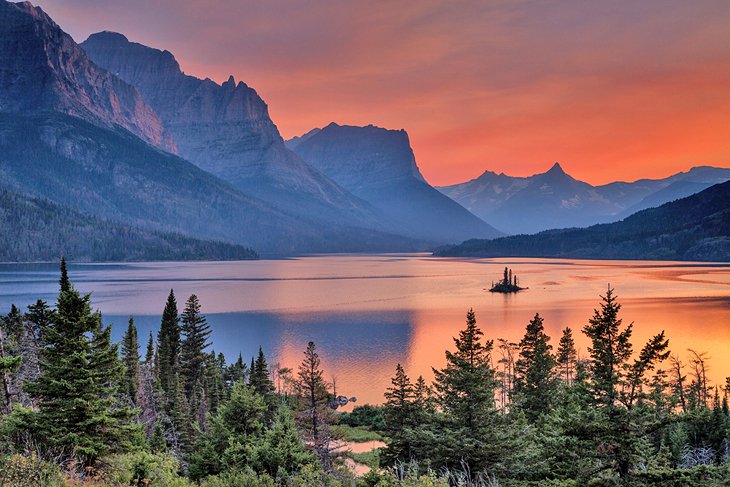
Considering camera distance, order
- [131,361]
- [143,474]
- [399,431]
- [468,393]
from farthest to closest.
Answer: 1. [131,361]
2. [399,431]
3. [468,393]
4. [143,474]

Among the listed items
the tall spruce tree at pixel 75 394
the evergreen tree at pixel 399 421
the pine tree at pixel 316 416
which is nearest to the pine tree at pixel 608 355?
the evergreen tree at pixel 399 421

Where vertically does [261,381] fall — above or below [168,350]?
below

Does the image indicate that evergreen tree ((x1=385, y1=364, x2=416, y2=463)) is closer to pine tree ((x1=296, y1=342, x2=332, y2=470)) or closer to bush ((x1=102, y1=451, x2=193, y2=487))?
pine tree ((x1=296, y1=342, x2=332, y2=470))

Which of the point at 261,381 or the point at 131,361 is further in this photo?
the point at 131,361

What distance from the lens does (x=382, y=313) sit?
5030 inches

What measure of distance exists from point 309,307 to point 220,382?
80620 millimetres

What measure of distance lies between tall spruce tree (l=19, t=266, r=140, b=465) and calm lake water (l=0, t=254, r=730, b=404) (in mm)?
46407

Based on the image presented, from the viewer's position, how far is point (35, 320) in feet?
169

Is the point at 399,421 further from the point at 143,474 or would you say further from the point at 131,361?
the point at 131,361

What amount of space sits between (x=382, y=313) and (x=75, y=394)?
10910cm

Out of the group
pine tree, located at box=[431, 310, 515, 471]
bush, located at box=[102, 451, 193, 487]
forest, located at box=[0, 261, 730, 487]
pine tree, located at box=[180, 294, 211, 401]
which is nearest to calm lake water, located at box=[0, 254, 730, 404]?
pine tree, located at box=[180, 294, 211, 401]

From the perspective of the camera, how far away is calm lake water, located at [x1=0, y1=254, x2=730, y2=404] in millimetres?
84875

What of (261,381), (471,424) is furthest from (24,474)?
(261,381)

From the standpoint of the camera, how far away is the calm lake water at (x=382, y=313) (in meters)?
84.9
